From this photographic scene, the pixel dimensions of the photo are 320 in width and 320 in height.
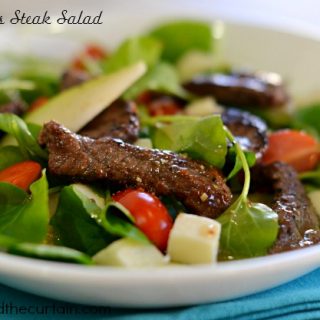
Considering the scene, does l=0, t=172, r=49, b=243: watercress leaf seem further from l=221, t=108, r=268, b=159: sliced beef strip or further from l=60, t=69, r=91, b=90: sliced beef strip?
l=60, t=69, r=91, b=90: sliced beef strip

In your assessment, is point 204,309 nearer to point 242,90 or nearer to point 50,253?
point 50,253

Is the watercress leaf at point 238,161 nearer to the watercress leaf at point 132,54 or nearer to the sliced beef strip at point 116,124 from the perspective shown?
the sliced beef strip at point 116,124

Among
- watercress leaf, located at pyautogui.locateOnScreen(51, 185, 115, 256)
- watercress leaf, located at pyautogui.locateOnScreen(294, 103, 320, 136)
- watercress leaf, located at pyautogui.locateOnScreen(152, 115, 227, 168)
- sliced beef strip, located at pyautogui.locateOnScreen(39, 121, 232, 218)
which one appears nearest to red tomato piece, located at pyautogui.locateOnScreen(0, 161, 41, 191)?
sliced beef strip, located at pyautogui.locateOnScreen(39, 121, 232, 218)

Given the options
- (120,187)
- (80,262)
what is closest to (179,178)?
(120,187)

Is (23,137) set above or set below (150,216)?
below

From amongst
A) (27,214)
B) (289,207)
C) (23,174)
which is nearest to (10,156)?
(23,174)

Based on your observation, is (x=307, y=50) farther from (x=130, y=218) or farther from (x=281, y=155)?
(x=130, y=218)
